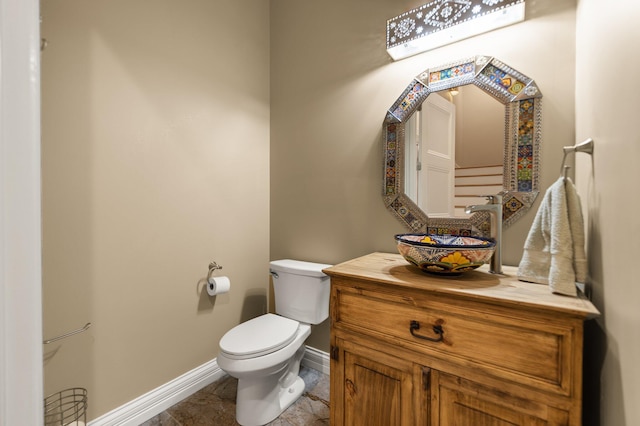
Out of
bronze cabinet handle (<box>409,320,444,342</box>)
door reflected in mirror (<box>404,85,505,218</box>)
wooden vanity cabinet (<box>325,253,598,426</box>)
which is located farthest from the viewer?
door reflected in mirror (<box>404,85,505,218</box>)

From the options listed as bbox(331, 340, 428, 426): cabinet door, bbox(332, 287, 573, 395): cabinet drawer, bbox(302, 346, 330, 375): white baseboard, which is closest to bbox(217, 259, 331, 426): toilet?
bbox(302, 346, 330, 375): white baseboard

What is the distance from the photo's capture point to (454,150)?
1.45 metres

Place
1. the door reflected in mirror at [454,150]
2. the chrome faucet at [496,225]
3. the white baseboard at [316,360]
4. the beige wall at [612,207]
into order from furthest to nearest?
the white baseboard at [316,360] < the door reflected in mirror at [454,150] < the chrome faucet at [496,225] < the beige wall at [612,207]

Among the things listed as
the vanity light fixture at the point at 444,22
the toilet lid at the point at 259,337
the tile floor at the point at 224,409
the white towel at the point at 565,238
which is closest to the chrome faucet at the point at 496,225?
the white towel at the point at 565,238

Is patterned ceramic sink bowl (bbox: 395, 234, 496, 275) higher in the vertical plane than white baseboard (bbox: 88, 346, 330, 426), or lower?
higher

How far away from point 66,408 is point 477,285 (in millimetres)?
1844

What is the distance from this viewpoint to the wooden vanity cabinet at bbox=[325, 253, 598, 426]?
0.80m

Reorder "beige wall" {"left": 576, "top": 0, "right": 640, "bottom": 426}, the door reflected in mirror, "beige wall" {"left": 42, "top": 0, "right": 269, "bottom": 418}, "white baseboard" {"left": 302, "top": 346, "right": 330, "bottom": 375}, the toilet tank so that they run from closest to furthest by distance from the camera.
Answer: "beige wall" {"left": 576, "top": 0, "right": 640, "bottom": 426} < "beige wall" {"left": 42, "top": 0, "right": 269, "bottom": 418} < the door reflected in mirror < the toilet tank < "white baseboard" {"left": 302, "top": 346, "right": 330, "bottom": 375}

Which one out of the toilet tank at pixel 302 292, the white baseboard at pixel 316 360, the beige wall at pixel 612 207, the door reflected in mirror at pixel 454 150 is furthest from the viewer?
the white baseboard at pixel 316 360

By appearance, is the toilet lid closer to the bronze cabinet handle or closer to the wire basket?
the wire basket

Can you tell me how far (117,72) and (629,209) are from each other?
6.56ft

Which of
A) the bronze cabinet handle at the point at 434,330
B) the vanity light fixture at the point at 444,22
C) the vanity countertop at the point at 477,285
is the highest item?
the vanity light fixture at the point at 444,22

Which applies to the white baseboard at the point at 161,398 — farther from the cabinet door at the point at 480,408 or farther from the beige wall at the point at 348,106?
the cabinet door at the point at 480,408

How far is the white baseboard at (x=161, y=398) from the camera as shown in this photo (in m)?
1.41
